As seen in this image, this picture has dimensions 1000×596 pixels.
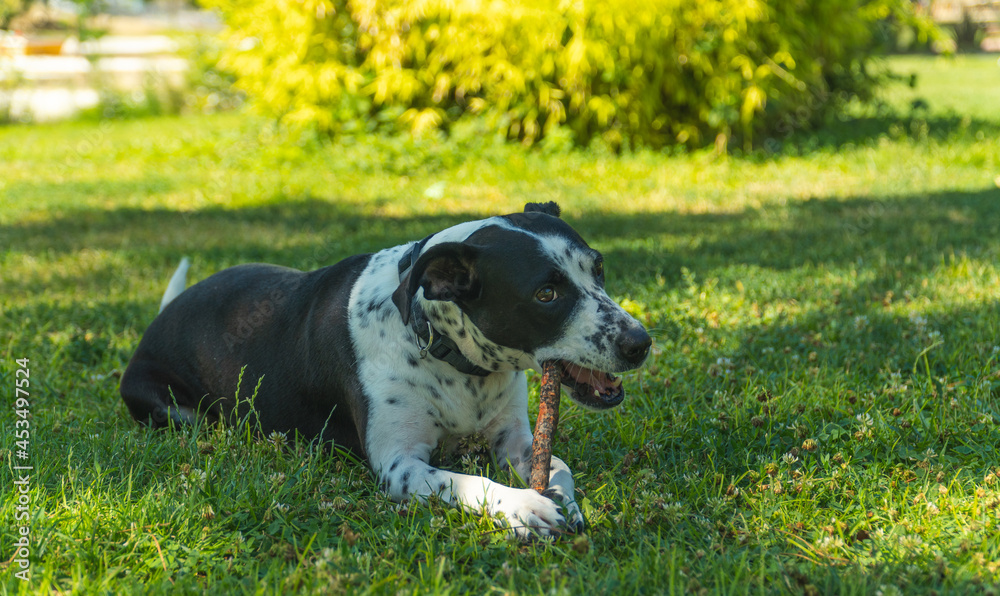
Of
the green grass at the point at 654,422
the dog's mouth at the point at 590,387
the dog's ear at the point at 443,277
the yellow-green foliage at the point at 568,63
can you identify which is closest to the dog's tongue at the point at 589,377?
the dog's mouth at the point at 590,387

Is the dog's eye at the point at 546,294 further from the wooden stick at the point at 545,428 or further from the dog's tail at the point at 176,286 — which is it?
the dog's tail at the point at 176,286

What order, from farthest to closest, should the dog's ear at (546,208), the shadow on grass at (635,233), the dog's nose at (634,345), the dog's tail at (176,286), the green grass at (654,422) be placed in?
the shadow on grass at (635,233)
the dog's tail at (176,286)
the dog's ear at (546,208)
the dog's nose at (634,345)
the green grass at (654,422)

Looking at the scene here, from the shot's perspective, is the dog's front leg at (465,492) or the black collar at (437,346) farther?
the black collar at (437,346)

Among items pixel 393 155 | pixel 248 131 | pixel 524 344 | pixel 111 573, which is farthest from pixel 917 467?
pixel 248 131

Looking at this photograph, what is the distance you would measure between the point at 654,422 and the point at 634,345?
2.63 feet

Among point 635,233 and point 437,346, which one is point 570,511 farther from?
point 635,233

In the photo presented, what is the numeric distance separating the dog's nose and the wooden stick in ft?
0.78

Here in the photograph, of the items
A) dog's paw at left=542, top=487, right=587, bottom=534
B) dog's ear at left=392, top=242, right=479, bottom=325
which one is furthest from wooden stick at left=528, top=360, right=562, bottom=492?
dog's ear at left=392, top=242, right=479, bottom=325

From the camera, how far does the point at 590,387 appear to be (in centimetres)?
281

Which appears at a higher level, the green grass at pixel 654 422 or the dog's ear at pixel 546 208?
the dog's ear at pixel 546 208

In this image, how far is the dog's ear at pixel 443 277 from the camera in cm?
262

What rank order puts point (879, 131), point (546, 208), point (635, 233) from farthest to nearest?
A: 1. point (879, 131)
2. point (635, 233)
3. point (546, 208)

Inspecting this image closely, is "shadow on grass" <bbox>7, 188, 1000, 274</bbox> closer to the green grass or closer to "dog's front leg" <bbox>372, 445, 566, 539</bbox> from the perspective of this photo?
the green grass

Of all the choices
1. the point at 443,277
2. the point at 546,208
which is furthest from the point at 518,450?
the point at 546,208
